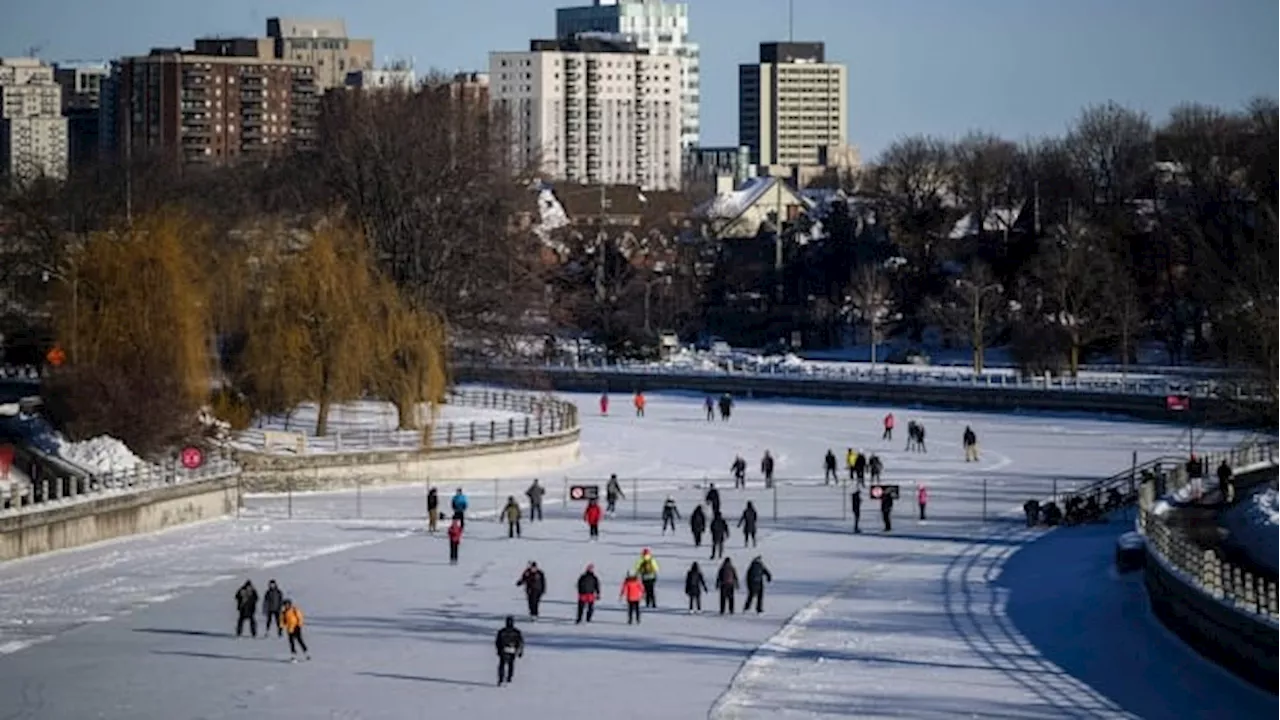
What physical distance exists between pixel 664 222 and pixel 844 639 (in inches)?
4318

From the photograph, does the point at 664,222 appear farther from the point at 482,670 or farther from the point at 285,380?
the point at 482,670

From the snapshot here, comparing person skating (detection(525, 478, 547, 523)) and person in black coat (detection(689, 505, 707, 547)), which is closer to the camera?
person in black coat (detection(689, 505, 707, 547))

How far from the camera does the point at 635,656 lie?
3269 cm

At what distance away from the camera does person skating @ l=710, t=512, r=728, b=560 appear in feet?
138

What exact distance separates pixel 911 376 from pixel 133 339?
34.5m

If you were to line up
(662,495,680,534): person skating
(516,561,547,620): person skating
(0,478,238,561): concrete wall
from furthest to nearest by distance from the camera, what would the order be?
(662,495,680,534): person skating → (0,478,238,561): concrete wall → (516,561,547,620): person skating

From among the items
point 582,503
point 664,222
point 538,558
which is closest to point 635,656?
point 538,558

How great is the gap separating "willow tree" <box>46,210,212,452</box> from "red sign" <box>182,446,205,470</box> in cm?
135

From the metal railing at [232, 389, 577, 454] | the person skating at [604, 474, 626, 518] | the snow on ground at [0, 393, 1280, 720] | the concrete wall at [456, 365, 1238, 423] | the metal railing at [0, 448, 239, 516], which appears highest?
the concrete wall at [456, 365, 1238, 423]

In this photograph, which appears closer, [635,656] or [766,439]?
[635,656]

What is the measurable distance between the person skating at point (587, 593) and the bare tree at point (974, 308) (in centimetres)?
6067

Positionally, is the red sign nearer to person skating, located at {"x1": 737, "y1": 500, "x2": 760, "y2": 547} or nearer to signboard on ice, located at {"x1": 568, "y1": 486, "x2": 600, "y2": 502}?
signboard on ice, located at {"x1": 568, "y1": 486, "x2": 600, "y2": 502}

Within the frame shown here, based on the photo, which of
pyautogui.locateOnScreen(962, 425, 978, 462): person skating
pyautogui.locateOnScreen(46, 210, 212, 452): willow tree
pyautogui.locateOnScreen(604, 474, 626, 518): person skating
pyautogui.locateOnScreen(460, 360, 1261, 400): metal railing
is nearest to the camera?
pyautogui.locateOnScreen(604, 474, 626, 518): person skating

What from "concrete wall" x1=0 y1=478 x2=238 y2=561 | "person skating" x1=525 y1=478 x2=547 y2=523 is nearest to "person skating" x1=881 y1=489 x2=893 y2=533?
"person skating" x1=525 y1=478 x2=547 y2=523
